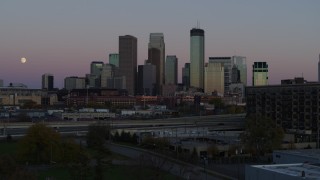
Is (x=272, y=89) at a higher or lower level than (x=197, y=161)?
higher

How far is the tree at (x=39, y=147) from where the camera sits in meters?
44.3

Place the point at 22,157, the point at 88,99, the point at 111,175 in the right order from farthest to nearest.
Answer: the point at 88,99
the point at 22,157
the point at 111,175

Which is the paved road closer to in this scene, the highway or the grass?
the grass

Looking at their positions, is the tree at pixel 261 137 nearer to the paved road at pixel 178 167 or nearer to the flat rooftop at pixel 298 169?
the paved road at pixel 178 167

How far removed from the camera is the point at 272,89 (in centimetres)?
7744

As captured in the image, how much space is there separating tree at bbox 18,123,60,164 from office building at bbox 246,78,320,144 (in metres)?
31.9

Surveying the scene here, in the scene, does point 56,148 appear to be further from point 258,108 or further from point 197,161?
point 258,108

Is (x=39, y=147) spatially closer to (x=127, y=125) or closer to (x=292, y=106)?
(x=292, y=106)

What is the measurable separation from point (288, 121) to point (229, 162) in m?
30.5

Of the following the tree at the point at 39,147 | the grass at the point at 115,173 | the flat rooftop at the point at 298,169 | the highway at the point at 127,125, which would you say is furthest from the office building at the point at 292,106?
the flat rooftop at the point at 298,169

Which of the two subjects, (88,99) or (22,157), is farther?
(88,99)

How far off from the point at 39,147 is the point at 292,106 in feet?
135

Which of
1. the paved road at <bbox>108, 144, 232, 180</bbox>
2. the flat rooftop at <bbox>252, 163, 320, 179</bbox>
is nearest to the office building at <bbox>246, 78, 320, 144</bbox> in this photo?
the paved road at <bbox>108, 144, 232, 180</bbox>

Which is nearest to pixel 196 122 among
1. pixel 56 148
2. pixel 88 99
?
pixel 56 148
